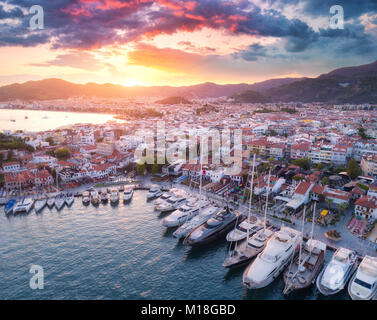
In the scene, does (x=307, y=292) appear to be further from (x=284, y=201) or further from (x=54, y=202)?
(x=54, y=202)

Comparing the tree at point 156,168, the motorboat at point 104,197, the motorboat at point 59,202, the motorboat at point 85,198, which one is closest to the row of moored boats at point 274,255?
the motorboat at point 104,197

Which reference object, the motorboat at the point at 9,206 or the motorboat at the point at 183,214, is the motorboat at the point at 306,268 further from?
the motorboat at the point at 9,206

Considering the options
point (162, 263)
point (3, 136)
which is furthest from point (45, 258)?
point (3, 136)

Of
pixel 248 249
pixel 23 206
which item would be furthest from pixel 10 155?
pixel 248 249

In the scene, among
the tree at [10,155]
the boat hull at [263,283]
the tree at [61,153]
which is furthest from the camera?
the tree at [61,153]

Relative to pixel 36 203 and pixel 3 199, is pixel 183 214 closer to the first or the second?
pixel 36 203
